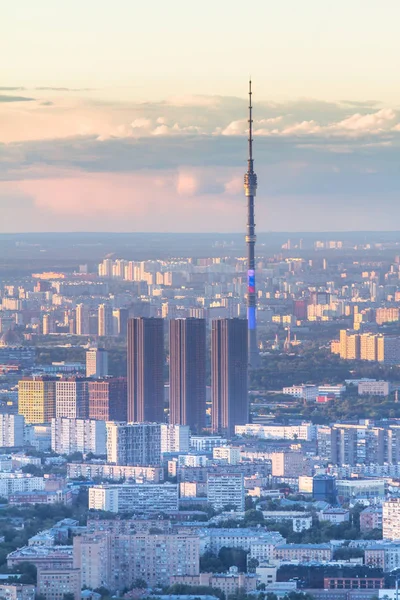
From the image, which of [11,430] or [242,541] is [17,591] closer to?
[242,541]

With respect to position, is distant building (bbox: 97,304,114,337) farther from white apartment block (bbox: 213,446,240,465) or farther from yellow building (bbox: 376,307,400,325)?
white apartment block (bbox: 213,446,240,465)

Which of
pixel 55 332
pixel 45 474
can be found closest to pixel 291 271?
pixel 55 332

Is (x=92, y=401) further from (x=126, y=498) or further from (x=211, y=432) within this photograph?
(x=126, y=498)

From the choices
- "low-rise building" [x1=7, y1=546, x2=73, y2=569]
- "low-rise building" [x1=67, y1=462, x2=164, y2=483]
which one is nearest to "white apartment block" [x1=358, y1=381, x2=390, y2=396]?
"low-rise building" [x1=67, y1=462, x2=164, y2=483]

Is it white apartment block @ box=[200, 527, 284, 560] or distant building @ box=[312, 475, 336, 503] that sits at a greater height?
distant building @ box=[312, 475, 336, 503]

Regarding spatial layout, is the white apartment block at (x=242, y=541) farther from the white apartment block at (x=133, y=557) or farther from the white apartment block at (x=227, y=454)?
the white apartment block at (x=227, y=454)

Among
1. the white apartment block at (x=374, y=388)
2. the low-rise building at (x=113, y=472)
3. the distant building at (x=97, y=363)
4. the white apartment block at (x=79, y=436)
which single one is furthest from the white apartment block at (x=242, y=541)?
the white apartment block at (x=374, y=388)

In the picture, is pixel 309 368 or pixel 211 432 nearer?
pixel 211 432
